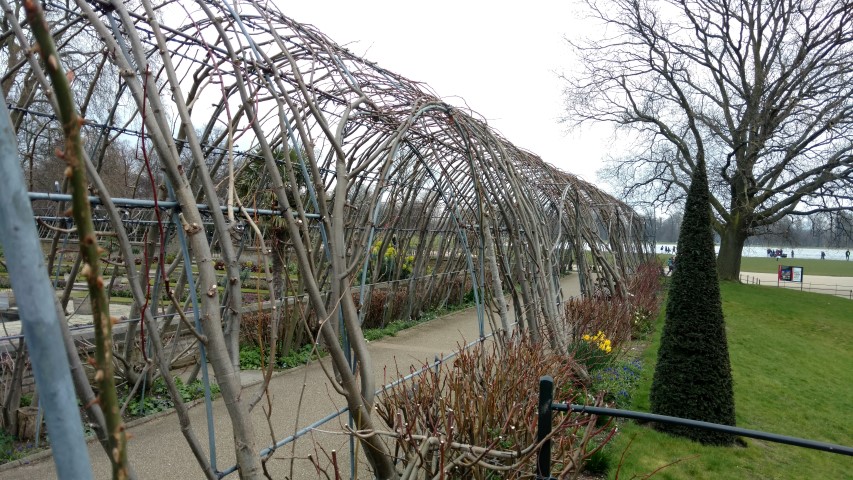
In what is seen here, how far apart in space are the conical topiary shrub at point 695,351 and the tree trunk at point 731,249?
18.3 m

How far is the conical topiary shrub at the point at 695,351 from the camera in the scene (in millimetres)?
5418

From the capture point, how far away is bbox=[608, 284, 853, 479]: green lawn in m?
4.86

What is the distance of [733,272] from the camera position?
74.1 feet

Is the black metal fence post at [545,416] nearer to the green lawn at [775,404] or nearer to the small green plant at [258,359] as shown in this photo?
the green lawn at [775,404]

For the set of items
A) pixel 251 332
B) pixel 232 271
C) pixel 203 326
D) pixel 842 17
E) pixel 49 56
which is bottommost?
pixel 251 332

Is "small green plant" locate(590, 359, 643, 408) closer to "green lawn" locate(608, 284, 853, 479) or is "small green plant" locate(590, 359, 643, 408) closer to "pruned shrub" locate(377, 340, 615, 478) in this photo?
"green lawn" locate(608, 284, 853, 479)

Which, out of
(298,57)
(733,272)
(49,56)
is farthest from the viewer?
(733,272)

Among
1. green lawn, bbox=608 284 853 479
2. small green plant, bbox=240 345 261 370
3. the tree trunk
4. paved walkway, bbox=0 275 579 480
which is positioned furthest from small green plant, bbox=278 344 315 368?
the tree trunk

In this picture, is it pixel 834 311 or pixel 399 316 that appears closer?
pixel 399 316

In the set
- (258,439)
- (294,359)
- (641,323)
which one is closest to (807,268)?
(641,323)

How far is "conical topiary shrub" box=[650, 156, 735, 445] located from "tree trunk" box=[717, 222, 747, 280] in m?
18.3

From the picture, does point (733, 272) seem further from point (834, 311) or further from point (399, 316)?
point (399, 316)

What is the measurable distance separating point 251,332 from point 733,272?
69.2 ft

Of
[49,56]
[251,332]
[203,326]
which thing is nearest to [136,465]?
[203,326]
